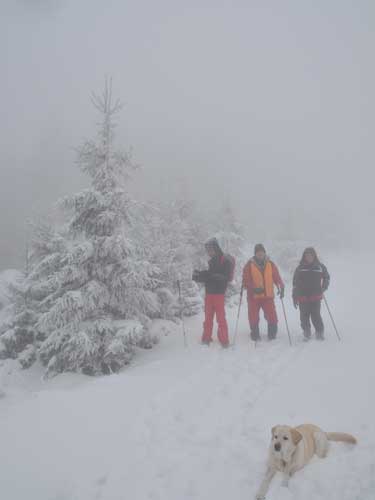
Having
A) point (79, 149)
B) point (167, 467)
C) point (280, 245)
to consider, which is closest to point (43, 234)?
point (79, 149)

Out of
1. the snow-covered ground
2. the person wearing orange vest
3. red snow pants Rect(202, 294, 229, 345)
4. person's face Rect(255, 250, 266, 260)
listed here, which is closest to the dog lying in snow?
the snow-covered ground

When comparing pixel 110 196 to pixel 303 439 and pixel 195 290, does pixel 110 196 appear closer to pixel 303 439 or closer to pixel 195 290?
pixel 195 290

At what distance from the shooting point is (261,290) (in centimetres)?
852

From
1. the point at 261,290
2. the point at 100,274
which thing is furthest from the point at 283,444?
the point at 100,274

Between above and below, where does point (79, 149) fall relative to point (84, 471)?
above

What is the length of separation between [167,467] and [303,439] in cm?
169

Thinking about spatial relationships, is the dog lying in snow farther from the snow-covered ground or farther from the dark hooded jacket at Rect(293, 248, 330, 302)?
the dark hooded jacket at Rect(293, 248, 330, 302)

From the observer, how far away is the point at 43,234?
14.9m

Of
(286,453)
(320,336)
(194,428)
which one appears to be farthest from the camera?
(320,336)

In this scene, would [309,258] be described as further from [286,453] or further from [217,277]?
[286,453]

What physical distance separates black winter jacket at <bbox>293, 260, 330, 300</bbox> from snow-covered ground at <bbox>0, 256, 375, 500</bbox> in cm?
152

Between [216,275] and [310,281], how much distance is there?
8.50ft

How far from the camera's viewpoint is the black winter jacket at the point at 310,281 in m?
8.40

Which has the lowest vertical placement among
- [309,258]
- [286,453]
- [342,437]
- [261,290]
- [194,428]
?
[194,428]
